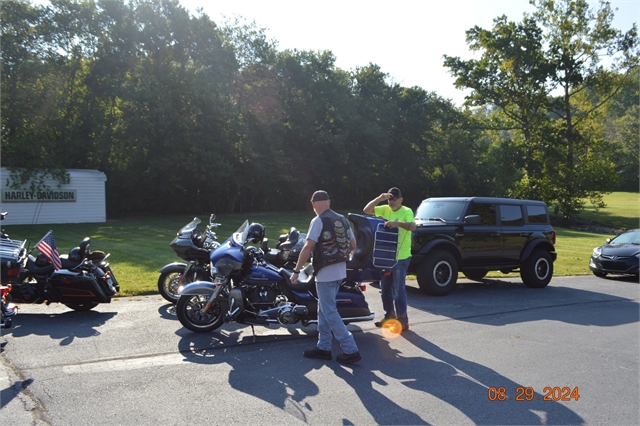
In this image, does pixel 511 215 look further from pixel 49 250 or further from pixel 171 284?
pixel 49 250

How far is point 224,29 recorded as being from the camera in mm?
37000

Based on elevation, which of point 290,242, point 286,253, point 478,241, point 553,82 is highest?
point 553,82

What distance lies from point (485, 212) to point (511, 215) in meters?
0.75

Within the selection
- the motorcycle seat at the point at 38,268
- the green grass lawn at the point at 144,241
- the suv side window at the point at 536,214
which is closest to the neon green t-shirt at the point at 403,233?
the green grass lawn at the point at 144,241

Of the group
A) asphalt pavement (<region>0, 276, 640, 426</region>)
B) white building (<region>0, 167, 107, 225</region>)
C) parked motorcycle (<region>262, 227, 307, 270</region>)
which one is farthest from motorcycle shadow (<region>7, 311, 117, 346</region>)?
white building (<region>0, 167, 107, 225</region>)

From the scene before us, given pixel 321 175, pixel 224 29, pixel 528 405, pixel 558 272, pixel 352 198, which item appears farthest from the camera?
pixel 352 198

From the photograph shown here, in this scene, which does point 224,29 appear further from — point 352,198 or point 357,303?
point 357,303

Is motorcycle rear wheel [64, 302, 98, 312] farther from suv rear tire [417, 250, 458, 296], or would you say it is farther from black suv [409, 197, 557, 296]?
suv rear tire [417, 250, 458, 296]

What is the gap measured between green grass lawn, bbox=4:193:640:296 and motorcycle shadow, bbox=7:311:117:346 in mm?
1768

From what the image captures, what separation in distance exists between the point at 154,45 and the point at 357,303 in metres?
28.1

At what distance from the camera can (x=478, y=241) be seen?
11.1 meters

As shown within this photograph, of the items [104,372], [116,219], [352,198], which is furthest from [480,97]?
[104,372]
